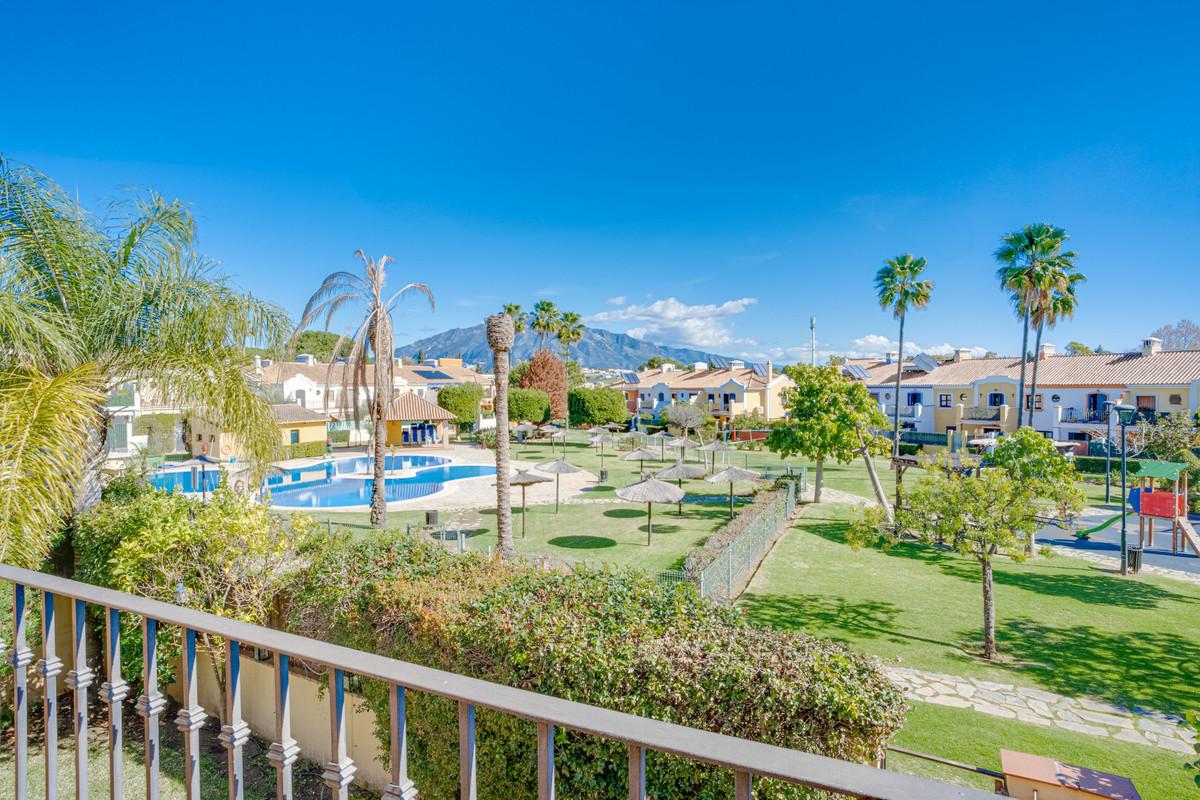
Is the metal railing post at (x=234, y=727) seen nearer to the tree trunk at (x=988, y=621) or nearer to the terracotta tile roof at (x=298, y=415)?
the tree trunk at (x=988, y=621)

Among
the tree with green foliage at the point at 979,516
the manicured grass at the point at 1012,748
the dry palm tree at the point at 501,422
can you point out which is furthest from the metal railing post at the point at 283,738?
the dry palm tree at the point at 501,422

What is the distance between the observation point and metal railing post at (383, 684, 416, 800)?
172 centimetres

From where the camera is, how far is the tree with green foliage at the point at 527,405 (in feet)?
172

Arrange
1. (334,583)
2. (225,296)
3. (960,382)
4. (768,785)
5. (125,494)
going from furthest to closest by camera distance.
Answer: (960,382) < (125,494) < (225,296) < (334,583) < (768,785)

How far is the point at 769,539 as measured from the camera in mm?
20750

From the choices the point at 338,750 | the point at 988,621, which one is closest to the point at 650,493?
the point at 988,621

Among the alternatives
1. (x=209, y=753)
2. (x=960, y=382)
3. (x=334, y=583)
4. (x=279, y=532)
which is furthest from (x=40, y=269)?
(x=960, y=382)

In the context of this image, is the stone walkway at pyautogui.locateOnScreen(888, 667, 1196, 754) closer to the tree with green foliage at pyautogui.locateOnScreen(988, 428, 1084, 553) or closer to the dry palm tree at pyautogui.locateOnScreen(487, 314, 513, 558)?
the tree with green foliage at pyautogui.locateOnScreen(988, 428, 1084, 553)

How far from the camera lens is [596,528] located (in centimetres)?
2281

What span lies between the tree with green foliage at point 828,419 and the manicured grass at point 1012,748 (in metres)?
14.0

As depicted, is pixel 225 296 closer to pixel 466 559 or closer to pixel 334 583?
pixel 334 583

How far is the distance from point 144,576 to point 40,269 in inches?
176

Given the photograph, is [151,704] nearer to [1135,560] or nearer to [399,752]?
[399,752]

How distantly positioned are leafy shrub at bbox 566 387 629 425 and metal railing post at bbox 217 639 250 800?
56.6m
